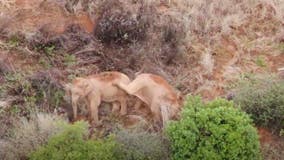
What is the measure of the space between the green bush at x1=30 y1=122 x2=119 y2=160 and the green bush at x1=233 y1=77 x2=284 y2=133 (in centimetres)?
153

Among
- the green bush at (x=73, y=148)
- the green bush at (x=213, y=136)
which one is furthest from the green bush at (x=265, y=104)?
the green bush at (x=73, y=148)

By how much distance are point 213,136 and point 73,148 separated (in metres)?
1.31

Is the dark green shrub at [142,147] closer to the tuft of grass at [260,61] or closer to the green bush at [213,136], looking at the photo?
the green bush at [213,136]

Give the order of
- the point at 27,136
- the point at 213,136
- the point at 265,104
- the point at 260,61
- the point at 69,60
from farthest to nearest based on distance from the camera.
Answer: the point at 260,61 < the point at 69,60 < the point at 265,104 < the point at 27,136 < the point at 213,136

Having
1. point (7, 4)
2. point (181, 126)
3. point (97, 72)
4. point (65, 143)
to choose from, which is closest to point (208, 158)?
point (181, 126)

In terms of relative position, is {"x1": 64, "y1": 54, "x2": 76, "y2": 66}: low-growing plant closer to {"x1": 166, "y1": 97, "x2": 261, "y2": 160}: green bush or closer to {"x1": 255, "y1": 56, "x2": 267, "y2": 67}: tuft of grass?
{"x1": 166, "y1": 97, "x2": 261, "y2": 160}: green bush

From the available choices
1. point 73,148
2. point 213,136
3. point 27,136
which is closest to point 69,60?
point 27,136

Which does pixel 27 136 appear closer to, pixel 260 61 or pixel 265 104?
pixel 265 104

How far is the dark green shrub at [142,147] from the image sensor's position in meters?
6.15

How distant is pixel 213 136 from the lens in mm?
5984

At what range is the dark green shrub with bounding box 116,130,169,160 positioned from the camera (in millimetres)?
6148

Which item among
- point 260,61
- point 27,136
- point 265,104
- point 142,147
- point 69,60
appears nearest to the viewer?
point 142,147

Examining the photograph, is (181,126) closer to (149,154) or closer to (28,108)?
(149,154)

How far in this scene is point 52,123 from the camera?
6.42 m
